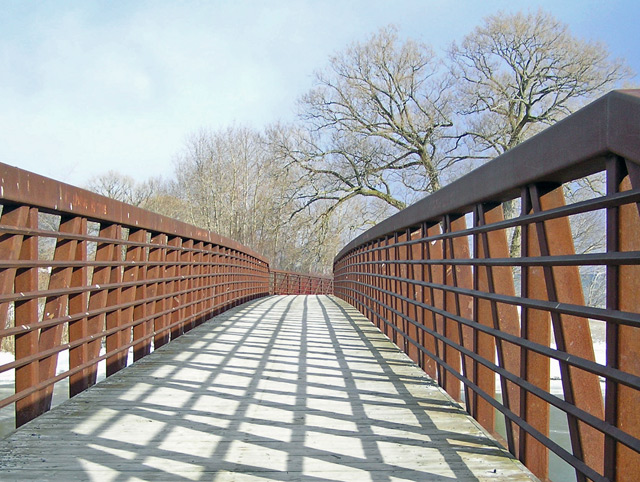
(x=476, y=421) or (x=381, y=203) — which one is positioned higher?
(x=381, y=203)

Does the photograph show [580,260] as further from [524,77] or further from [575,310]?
[524,77]

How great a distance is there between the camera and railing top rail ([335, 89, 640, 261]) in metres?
1.62

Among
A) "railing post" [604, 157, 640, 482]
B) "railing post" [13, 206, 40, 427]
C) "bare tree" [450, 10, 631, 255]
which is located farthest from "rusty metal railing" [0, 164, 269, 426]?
"bare tree" [450, 10, 631, 255]

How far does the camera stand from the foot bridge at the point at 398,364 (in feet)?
5.76

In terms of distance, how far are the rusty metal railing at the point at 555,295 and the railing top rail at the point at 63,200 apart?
2.16 metres

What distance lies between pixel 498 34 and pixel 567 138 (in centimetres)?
1805

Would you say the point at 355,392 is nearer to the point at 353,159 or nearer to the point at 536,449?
the point at 536,449

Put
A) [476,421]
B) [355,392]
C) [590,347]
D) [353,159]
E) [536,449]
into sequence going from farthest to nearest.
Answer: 1. [353,159]
2. [355,392]
3. [476,421]
4. [536,449]
5. [590,347]

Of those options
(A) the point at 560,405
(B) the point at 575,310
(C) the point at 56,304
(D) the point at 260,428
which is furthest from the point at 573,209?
(C) the point at 56,304

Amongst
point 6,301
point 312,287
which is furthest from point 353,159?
point 6,301

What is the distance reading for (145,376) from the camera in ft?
14.0

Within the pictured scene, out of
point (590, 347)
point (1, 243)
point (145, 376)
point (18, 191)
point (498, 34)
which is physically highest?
point (498, 34)

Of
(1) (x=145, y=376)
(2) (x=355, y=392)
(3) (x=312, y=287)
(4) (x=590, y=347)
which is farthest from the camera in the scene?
(3) (x=312, y=287)

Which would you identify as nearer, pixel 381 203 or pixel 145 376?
pixel 145 376
